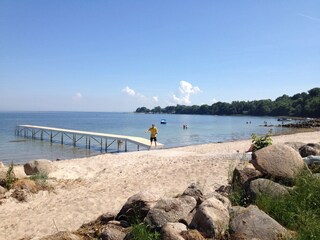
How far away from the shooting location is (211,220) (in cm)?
410

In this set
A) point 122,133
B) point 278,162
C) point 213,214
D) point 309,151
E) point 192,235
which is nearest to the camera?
point 192,235

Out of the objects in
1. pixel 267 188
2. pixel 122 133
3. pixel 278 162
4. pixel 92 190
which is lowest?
pixel 122 133

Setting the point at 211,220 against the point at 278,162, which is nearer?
the point at 211,220

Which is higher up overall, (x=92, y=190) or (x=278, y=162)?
(x=278, y=162)

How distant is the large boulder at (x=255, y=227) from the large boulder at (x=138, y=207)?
1.34 meters

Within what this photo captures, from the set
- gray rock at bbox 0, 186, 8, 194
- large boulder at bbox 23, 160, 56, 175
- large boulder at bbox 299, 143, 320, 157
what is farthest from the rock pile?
large boulder at bbox 23, 160, 56, 175

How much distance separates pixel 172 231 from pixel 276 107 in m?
136

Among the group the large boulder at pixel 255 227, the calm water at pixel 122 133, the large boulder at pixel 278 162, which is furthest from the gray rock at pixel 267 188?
the calm water at pixel 122 133

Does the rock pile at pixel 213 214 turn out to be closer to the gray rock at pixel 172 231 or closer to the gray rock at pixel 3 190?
the gray rock at pixel 172 231

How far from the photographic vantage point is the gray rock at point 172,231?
156 inches

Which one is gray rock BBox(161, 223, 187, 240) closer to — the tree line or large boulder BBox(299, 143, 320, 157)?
large boulder BBox(299, 143, 320, 157)

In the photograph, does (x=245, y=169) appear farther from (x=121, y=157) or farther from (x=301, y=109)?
(x=301, y=109)

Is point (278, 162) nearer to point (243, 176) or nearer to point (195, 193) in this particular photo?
point (243, 176)

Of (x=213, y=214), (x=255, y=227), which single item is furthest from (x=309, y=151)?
(x=213, y=214)
